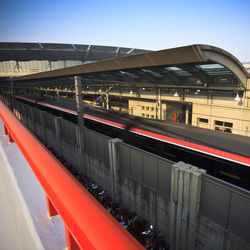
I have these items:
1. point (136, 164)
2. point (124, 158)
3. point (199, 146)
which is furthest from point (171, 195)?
point (124, 158)

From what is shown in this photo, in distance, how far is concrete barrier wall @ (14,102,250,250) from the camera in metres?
4.36

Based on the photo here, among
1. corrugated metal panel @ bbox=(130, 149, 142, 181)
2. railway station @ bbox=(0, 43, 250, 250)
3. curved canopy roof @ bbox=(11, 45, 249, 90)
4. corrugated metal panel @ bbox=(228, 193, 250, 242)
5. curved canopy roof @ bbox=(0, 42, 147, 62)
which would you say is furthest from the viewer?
curved canopy roof @ bbox=(0, 42, 147, 62)

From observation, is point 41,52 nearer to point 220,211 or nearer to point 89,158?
point 89,158

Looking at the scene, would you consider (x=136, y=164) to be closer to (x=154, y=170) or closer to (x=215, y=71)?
(x=154, y=170)

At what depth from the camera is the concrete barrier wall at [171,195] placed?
4.36 m

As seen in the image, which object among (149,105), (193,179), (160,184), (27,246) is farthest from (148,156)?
(149,105)

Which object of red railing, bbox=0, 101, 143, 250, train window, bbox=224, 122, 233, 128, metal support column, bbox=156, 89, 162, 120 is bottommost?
train window, bbox=224, 122, 233, 128

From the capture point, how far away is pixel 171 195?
17.6 ft

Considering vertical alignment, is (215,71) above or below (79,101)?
above

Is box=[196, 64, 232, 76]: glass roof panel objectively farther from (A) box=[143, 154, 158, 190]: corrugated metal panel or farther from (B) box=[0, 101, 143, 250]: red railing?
(B) box=[0, 101, 143, 250]: red railing

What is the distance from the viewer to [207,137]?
699 cm

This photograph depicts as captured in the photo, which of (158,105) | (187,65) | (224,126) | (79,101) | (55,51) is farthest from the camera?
(55,51)

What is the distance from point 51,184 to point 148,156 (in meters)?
5.30

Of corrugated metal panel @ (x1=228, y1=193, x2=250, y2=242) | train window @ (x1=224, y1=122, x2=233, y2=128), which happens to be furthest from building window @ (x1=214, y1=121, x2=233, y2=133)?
corrugated metal panel @ (x1=228, y1=193, x2=250, y2=242)
